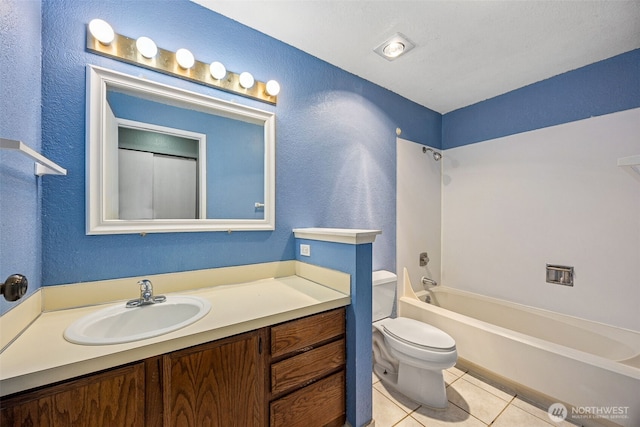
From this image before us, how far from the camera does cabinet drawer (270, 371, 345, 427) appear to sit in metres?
1.09

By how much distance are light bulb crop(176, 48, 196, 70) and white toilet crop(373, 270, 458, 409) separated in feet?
6.05

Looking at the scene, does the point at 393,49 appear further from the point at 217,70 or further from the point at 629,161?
the point at 629,161

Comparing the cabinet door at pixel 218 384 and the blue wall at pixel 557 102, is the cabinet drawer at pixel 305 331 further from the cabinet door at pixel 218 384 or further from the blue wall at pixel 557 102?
the blue wall at pixel 557 102

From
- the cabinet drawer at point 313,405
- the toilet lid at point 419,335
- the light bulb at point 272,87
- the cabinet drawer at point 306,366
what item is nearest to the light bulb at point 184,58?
the light bulb at point 272,87

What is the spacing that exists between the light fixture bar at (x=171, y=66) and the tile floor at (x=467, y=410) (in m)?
2.11

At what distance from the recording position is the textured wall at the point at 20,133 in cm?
78

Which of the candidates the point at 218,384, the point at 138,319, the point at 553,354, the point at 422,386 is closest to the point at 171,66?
the point at 138,319

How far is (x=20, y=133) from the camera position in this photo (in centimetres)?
87

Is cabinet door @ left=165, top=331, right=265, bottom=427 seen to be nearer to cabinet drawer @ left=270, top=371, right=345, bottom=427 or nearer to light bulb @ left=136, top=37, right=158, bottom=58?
cabinet drawer @ left=270, top=371, right=345, bottom=427

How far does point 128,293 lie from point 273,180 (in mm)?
970

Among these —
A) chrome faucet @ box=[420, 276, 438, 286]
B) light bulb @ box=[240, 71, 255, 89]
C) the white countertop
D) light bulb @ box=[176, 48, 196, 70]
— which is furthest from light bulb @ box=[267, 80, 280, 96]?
chrome faucet @ box=[420, 276, 438, 286]

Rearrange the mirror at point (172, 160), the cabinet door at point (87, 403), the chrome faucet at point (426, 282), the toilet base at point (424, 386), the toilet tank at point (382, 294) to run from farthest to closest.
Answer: the chrome faucet at point (426, 282)
the toilet tank at point (382, 294)
the toilet base at point (424, 386)
the mirror at point (172, 160)
the cabinet door at point (87, 403)

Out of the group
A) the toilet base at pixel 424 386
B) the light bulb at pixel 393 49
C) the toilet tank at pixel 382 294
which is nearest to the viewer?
the toilet base at pixel 424 386

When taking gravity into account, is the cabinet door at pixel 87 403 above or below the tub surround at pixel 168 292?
below
